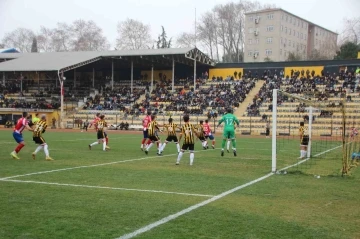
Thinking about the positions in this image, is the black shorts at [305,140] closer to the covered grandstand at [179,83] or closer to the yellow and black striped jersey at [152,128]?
the yellow and black striped jersey at [152,128]

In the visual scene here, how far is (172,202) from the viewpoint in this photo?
7953 mm

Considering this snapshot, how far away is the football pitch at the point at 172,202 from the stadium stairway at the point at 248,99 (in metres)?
27.9

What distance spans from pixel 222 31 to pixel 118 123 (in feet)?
155

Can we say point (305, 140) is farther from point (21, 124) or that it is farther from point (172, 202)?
point (21, 124)

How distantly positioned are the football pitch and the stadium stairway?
2789 cm

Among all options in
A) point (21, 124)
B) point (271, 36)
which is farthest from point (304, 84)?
point (271, 36)

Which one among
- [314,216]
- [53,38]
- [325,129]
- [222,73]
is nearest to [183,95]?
[222,73]

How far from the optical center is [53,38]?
295 feet

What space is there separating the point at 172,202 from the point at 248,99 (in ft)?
122

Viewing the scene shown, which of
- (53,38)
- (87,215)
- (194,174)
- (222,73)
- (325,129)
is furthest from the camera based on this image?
→ (53,38)

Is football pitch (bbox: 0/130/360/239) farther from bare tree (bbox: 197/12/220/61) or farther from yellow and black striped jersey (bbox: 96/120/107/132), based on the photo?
bare tree (bbox: 197/12/220/61)

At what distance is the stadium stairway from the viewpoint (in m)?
41.3

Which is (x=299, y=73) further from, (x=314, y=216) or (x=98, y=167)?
(x=314, y=216)

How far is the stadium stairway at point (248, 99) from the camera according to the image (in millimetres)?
41344
